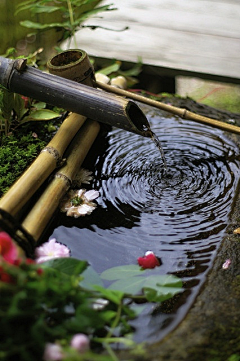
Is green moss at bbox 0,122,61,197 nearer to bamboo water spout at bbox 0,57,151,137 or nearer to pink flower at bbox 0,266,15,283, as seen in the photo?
bamboo water spout at bbox 0,57,151,137

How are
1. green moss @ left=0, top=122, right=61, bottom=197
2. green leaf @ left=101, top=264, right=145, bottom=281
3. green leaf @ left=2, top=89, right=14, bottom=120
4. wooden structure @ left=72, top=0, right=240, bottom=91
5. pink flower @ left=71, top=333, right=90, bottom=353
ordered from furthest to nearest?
wooden structure @ left=72, top=0, right=240, bottom=91
green leaf @ left=2, top=89, right=14, bottom=120
green moss @ left=0, top=122, right=61, bottom=197
green leaf @ left=101, top=264, right=145, bottom=281
pink flower @ left=71, top=333, right=90, bottom=353

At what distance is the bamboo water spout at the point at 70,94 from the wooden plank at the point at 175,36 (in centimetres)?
155

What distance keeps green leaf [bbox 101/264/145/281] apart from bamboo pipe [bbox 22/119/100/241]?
0.31m

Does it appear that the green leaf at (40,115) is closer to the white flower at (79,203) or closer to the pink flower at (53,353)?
the white flower at (79,203)

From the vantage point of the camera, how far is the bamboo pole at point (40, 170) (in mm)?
1738

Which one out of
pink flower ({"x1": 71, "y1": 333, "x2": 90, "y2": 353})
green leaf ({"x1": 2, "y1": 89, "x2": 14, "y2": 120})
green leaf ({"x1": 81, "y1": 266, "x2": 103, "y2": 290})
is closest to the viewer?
pink flower ({"x1": 71, "y1": 333, "x2": 90, "y2": 353})

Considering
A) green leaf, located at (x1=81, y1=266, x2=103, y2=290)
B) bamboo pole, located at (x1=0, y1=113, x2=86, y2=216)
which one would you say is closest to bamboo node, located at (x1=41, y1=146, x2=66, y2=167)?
bamboo pole, located at (x1=0, y1=113, x2=86, y2=216)

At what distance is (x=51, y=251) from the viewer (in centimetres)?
174

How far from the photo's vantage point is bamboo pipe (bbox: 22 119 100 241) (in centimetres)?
177

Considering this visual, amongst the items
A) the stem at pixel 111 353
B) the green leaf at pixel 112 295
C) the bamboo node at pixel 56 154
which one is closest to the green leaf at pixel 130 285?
the green leaf at pixel 112 295

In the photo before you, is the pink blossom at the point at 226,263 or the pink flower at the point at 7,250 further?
the pink blossom at the point at 226,263

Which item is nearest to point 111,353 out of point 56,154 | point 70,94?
point 56,154

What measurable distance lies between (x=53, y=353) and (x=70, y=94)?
50.2 inches

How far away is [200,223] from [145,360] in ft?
2.63
